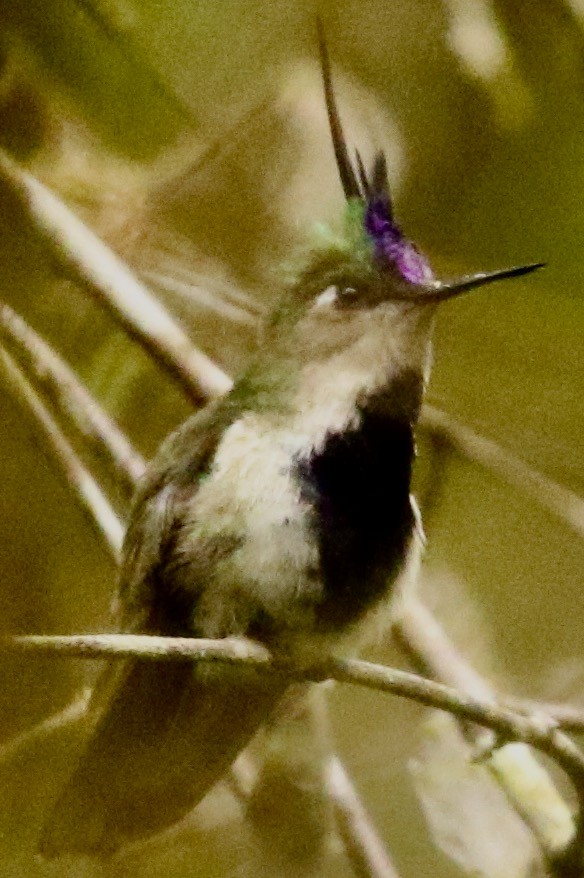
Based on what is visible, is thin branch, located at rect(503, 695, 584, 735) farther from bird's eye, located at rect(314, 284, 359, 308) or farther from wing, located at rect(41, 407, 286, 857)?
bird's eye, located at rect(314, 284, 359, 308)

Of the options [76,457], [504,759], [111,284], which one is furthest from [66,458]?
[504,759]

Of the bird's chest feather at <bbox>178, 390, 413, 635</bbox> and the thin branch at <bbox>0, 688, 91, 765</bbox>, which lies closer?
the bird's chest feather at <bbox>178, 390, 413, 635</bbox>

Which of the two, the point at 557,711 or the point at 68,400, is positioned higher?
the point at 68,400

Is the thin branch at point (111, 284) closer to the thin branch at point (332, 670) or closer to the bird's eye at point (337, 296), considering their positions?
the bird's eye at point (337, 296)

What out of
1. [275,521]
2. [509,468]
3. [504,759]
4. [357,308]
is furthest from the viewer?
[509,468]

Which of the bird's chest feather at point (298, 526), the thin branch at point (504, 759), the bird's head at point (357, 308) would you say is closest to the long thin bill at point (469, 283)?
the bird's head at point (357, 308)

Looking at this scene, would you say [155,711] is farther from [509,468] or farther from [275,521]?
[509,468]

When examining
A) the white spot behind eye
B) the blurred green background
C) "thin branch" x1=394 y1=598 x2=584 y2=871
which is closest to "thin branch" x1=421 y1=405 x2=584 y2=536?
the blurred green background

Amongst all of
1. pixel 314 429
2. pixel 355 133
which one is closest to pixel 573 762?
pixel 314 429
